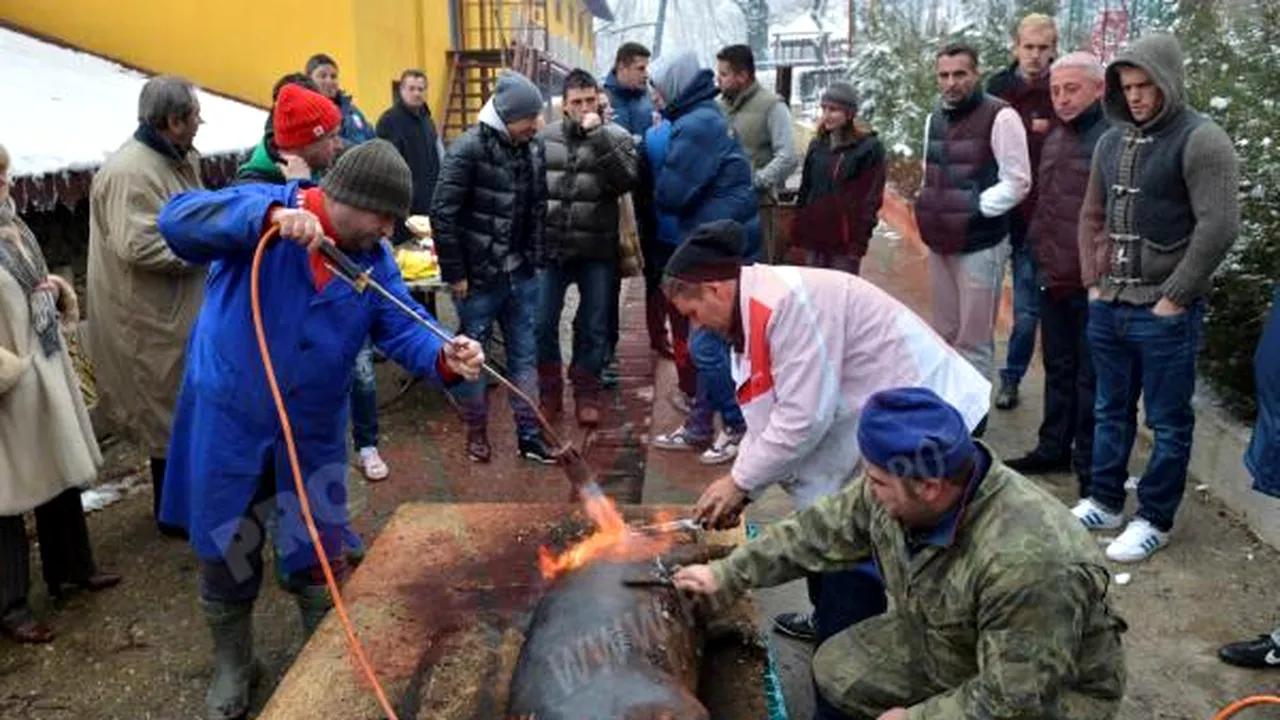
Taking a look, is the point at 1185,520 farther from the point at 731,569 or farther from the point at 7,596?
the point at 7,596

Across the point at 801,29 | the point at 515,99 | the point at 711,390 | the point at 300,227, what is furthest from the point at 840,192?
the point at 801,29

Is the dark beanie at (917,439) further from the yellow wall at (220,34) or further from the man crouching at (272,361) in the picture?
the yellow wall at (220,34)

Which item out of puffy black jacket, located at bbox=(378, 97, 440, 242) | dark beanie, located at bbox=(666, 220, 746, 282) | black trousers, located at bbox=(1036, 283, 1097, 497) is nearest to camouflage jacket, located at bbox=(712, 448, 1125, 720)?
dark beanie, located at bbox=(666, 220, 746, 282)

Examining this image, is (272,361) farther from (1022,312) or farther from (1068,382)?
(1022,312)

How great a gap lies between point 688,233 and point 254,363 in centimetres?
307

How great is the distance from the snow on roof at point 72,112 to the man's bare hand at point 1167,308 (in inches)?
223

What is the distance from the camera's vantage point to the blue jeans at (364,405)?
585 centimetres

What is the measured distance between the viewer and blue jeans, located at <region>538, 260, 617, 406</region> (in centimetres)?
621

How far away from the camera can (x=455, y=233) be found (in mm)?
5566

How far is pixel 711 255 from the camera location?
3.19 meters

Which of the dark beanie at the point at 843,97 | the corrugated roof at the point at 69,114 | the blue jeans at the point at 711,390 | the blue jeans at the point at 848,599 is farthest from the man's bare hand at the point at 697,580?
the dark beanie at the point at 843,97

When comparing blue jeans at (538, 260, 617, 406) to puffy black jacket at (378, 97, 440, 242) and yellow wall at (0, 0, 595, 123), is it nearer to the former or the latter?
puffy black jacket at (378, 97, 440, 242)

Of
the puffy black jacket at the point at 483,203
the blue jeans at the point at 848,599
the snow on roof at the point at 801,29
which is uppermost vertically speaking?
the snow on roof at the point at 801,29

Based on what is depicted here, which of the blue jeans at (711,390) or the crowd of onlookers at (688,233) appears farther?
the blue jeans at (711,390)
